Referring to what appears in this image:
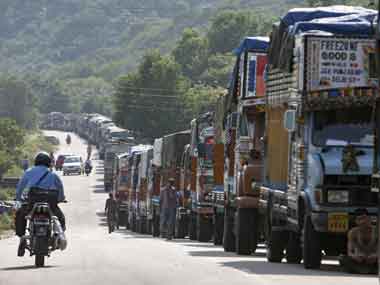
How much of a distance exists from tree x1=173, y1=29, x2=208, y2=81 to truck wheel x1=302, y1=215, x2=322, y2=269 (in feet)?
565

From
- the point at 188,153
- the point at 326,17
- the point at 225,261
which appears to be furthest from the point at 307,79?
the point at 188,153

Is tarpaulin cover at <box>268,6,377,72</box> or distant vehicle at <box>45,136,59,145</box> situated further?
distant vehicle at <box>45,136,59,145</box>

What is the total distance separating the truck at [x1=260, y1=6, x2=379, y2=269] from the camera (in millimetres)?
22094

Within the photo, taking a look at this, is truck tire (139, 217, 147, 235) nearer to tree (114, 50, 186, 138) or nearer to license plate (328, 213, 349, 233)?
license plate (328, 213, 349, 233)

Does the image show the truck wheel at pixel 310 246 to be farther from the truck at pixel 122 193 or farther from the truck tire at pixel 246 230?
the truck at pixel 122 193

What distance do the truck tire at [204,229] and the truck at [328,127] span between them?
45.8 ft

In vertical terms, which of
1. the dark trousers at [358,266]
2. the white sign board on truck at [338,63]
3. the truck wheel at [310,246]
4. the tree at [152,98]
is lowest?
the dark trousers at [358,266]

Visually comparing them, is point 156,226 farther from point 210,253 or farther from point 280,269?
point 280,269

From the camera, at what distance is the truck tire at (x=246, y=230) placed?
27422 mm

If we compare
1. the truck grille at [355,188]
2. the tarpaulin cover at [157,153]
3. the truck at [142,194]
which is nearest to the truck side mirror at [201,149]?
the tarpaulin cover at [157,153]

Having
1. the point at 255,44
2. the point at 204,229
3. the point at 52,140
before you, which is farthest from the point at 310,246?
the point at 52,140

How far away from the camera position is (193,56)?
196750 mm

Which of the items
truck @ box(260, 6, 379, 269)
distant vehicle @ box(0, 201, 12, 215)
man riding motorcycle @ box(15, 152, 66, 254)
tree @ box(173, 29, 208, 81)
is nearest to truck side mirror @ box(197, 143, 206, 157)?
truck @ box(260, 6, 379, 269)

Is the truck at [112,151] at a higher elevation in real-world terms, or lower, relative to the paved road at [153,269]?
higher
